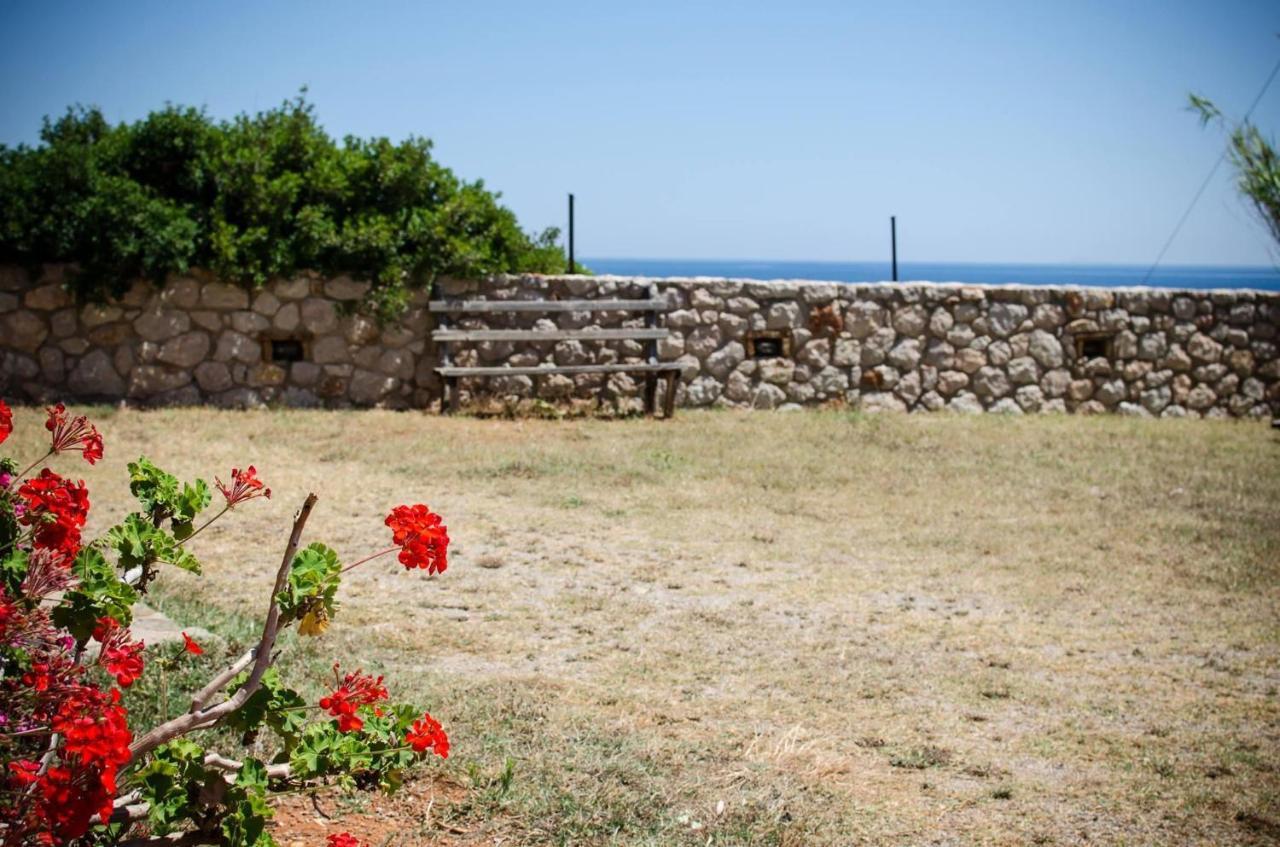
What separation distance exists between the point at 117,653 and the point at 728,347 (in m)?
10.4

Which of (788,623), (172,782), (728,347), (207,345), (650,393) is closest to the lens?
(172,782)

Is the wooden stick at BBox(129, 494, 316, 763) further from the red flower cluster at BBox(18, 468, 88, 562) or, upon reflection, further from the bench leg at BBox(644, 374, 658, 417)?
the bench leg at BBox(644, 374, 658, 417)

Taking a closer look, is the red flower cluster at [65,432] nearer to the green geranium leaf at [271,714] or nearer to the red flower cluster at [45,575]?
the red flower cluster at [45,575]

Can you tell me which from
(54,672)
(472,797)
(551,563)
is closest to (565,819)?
(472,797)

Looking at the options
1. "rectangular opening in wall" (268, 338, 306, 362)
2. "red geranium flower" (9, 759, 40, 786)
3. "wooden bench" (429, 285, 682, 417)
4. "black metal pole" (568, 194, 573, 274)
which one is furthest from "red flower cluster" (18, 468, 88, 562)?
"black metal pole" (568, 194, 573, 274)

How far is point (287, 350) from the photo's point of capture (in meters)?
11.6

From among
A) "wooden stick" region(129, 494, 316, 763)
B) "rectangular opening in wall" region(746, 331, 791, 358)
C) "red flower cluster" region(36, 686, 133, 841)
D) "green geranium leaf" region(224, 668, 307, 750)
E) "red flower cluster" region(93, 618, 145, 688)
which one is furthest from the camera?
"rectangular opening in wall" region(746, 331, 791, 358)

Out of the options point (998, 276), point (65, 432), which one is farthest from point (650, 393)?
point (998, 276)

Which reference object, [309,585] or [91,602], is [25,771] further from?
[309,585]

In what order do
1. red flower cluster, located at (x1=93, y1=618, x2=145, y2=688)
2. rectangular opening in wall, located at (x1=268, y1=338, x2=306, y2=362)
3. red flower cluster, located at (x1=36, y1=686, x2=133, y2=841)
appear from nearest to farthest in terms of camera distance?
red flower cluster, located at (x1=36, y1=686, x2=133, y2=841)
red flower cluster, located at (x1=93, y1=618, x2=145, y2=688)
rectangular opening in wall, located at (x1=268, y1=338, x2=306, y2=362)

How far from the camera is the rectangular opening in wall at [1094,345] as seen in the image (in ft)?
43.3

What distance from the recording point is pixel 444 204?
1212cm

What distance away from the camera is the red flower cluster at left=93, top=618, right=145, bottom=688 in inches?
83.7

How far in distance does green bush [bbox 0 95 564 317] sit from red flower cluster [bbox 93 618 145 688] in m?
9.41
